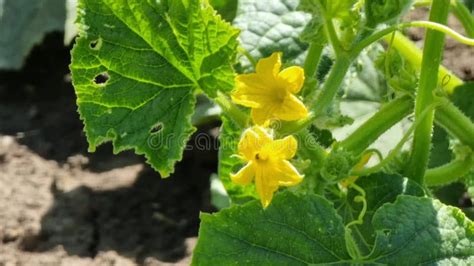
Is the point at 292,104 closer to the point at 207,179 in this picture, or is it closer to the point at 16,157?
the point at 207,179

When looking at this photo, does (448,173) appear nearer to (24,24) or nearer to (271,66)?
(271,66)

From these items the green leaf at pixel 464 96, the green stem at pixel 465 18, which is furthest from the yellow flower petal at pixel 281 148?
the green leaf at pixel 464 96

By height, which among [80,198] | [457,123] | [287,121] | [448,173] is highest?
[287,121]

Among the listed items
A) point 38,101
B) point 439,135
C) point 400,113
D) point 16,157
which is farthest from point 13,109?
point 400,113

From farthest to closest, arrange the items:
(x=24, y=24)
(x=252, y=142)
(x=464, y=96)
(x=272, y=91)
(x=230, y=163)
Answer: (x=24, y=24), (x=464, y=96), (x=230, y=163), (x=272, y=91), (x=252, y=142)

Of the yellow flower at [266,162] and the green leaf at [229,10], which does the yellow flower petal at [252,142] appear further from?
the green leaf at [229,10]

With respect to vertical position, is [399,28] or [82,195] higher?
[399,28]

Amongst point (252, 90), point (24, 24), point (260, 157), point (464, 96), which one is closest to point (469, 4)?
point (464, 96)
